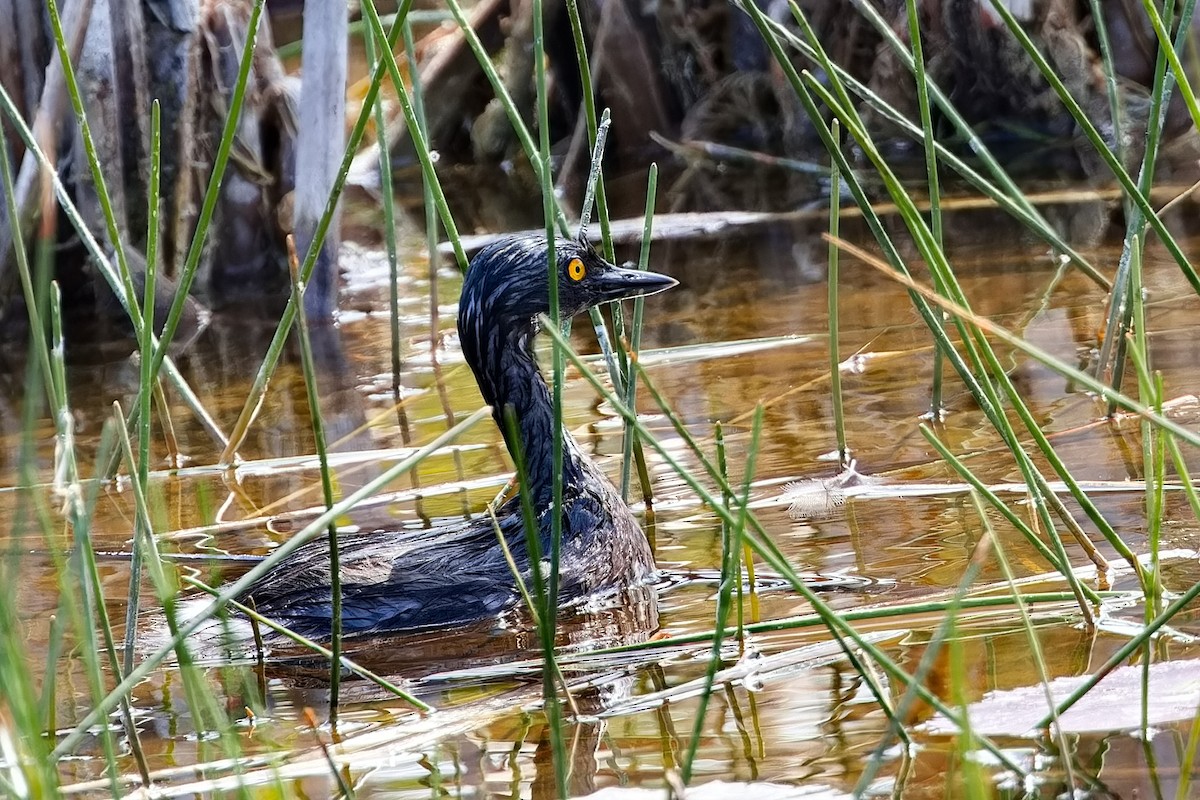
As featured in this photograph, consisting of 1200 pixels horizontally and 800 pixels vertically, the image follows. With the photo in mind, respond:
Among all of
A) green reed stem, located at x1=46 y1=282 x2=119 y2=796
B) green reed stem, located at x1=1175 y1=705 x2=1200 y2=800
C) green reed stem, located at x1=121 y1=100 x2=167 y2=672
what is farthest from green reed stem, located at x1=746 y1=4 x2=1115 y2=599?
green reed stem, located at x1=46 y1=282 x2=119 y2=796

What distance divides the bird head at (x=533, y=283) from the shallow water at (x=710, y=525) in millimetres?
679

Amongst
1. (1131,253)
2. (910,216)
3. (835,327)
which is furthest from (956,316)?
(835,327)

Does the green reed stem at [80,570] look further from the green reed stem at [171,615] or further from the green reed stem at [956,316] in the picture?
the green reed stem at [956,316]

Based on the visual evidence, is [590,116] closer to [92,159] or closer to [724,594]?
[92,159]

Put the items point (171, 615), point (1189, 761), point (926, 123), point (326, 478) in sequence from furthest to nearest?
point (926, 123) < point (326, 478) < point (1189, 761) < point (171, 615)

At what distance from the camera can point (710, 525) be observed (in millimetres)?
4984

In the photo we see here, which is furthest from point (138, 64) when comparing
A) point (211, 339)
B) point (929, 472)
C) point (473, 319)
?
point (929, 472)

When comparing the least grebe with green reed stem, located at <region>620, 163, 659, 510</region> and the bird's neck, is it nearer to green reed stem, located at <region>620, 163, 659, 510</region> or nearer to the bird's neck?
the bird's neck

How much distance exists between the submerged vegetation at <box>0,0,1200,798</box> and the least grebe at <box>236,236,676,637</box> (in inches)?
4.5

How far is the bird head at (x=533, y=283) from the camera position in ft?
16.8

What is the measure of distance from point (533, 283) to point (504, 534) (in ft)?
2.73

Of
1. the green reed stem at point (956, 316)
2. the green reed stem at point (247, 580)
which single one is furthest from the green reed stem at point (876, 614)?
the green reed stem at point (247, 580)

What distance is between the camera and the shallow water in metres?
3.22

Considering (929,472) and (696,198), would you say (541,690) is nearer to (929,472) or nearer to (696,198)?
(929,472)
